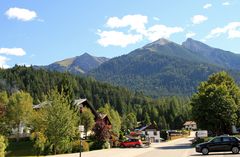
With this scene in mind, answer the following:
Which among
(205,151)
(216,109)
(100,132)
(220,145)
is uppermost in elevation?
(216,109)

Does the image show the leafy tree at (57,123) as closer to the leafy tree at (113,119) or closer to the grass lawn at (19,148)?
the grass lawn at (19,148)

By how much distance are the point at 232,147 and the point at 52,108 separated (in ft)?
64.5

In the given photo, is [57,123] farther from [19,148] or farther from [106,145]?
[19,148]

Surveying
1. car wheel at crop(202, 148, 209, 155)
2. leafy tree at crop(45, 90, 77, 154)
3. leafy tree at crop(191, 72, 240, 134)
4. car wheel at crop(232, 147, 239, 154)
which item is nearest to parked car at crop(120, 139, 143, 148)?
leafy tree at crop(191, 72, 240, 134)

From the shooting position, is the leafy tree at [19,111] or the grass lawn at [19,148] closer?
the grass lawn at [19,148]

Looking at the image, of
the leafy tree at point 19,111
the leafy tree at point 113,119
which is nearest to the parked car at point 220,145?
the leafy tree at point 113,119

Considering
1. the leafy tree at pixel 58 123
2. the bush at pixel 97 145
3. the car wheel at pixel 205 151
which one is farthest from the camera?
the bush at pixel 97 145

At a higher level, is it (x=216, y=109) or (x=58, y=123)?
(x=216, y=109)

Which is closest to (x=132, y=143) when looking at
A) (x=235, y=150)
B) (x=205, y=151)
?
(x=205, y=151)

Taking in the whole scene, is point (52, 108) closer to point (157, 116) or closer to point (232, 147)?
point (232, 147)

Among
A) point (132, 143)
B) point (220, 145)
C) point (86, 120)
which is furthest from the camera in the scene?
point (86, 120)

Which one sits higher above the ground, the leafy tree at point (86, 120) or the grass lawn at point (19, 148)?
the leafy tree at point (86, 120)

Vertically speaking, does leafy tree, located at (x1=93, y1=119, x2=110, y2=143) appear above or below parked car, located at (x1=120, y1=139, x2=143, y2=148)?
above

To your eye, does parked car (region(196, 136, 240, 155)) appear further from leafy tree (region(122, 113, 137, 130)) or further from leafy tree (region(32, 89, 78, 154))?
leafy tree (region(122, 113, 137, 130))
